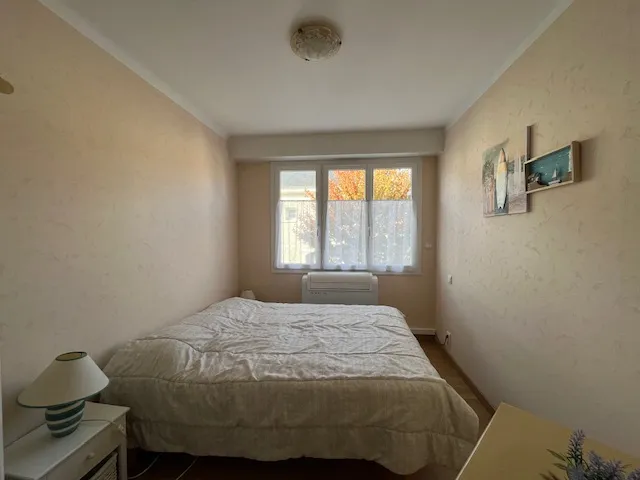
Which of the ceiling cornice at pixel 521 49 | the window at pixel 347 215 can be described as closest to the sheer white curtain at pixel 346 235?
the window at pixel 347 215

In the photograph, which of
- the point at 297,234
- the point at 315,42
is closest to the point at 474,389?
the point at 297,234

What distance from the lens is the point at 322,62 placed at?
2.02 metres

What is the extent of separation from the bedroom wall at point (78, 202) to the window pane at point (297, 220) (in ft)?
4.87

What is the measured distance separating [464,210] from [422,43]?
1.58m

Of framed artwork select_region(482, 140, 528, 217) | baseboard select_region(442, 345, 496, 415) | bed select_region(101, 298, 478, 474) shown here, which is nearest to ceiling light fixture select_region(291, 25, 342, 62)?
framed artwork select_region(482, 140, 528, 217)

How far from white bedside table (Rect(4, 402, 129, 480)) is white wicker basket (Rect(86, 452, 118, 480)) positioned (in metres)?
0.02

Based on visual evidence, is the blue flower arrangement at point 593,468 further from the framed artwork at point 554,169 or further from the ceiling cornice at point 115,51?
the ceiling cornice at point 115,51

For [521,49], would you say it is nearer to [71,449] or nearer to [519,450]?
[519,450]

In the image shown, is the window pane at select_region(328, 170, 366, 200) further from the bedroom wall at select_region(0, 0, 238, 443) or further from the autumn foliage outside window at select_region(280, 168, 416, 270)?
the bedroom wall at select_region(0, 0, 238, 443)


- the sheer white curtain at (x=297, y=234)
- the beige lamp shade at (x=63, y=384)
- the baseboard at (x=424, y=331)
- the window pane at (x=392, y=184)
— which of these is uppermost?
the window pane at (x=392, y=184)

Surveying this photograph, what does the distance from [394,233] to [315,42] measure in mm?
2519

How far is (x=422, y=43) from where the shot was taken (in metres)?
1.82

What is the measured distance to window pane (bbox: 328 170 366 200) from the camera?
3834mm

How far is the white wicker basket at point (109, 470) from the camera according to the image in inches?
50.9
